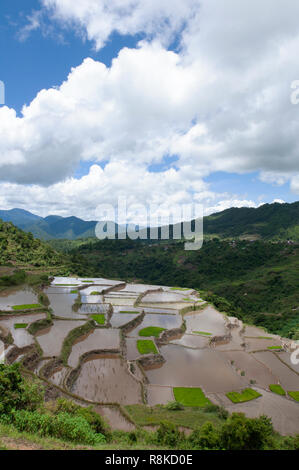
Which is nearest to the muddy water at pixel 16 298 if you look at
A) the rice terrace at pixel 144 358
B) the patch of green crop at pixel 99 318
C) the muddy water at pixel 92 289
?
the rice terrace at pixel 144 358

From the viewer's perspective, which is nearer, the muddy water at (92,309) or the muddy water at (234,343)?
the muddy water at (234,343)

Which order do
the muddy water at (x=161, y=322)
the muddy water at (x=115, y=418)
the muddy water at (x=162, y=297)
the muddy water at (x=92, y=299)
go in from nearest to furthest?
the muddy water at (x=115, y=418)
the muddy water at (x=161, y=322)
the muddy water at (x=92, y=299)
the muddy water at (x=162, y=297)

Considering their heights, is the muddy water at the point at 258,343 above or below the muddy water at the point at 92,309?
below

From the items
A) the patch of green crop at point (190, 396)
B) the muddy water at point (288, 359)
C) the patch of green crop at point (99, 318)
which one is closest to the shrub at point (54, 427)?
the patch of green crop at point (190, 396)

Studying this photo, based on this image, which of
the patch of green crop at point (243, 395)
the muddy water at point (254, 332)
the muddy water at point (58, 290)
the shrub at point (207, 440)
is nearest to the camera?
the shrub at point (207, 440)

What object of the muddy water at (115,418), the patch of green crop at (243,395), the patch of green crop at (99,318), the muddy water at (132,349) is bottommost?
the patch of green crop at (243,395)

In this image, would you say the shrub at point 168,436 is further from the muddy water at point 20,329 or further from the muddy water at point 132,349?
the muddy water at point 20,329
